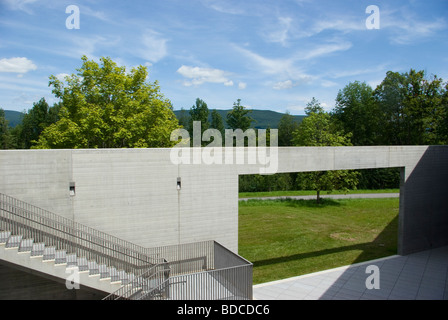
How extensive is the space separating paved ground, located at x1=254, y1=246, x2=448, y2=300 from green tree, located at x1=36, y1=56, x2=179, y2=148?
51.2 ft

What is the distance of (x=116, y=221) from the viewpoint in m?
12.0

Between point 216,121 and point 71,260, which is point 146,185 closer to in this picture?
point 71,260

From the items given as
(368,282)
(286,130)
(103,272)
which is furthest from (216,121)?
(103,272)

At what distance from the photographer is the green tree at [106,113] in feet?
74.6

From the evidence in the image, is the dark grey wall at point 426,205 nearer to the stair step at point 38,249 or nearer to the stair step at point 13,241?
the stair step at point 38,249

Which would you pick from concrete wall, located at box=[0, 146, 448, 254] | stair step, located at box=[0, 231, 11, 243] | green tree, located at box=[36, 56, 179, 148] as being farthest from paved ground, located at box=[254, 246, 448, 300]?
green tree, located at box=[36, 56, 179, 148]

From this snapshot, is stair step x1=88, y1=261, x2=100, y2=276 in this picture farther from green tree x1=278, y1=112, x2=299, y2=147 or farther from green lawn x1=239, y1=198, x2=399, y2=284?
green tree x1=278, y1=112, x2=299, y2=147

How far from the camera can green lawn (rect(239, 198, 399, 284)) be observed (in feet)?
53.5

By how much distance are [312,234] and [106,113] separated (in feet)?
57.1

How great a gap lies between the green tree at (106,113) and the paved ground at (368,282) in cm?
1562

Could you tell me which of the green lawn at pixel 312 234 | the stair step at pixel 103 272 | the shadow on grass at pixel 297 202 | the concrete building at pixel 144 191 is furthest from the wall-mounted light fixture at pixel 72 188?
the shadow on grass at pixel 297 202

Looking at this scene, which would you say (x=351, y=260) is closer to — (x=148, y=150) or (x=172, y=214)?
(x=172, y=214)

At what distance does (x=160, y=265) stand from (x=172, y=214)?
2267mm
